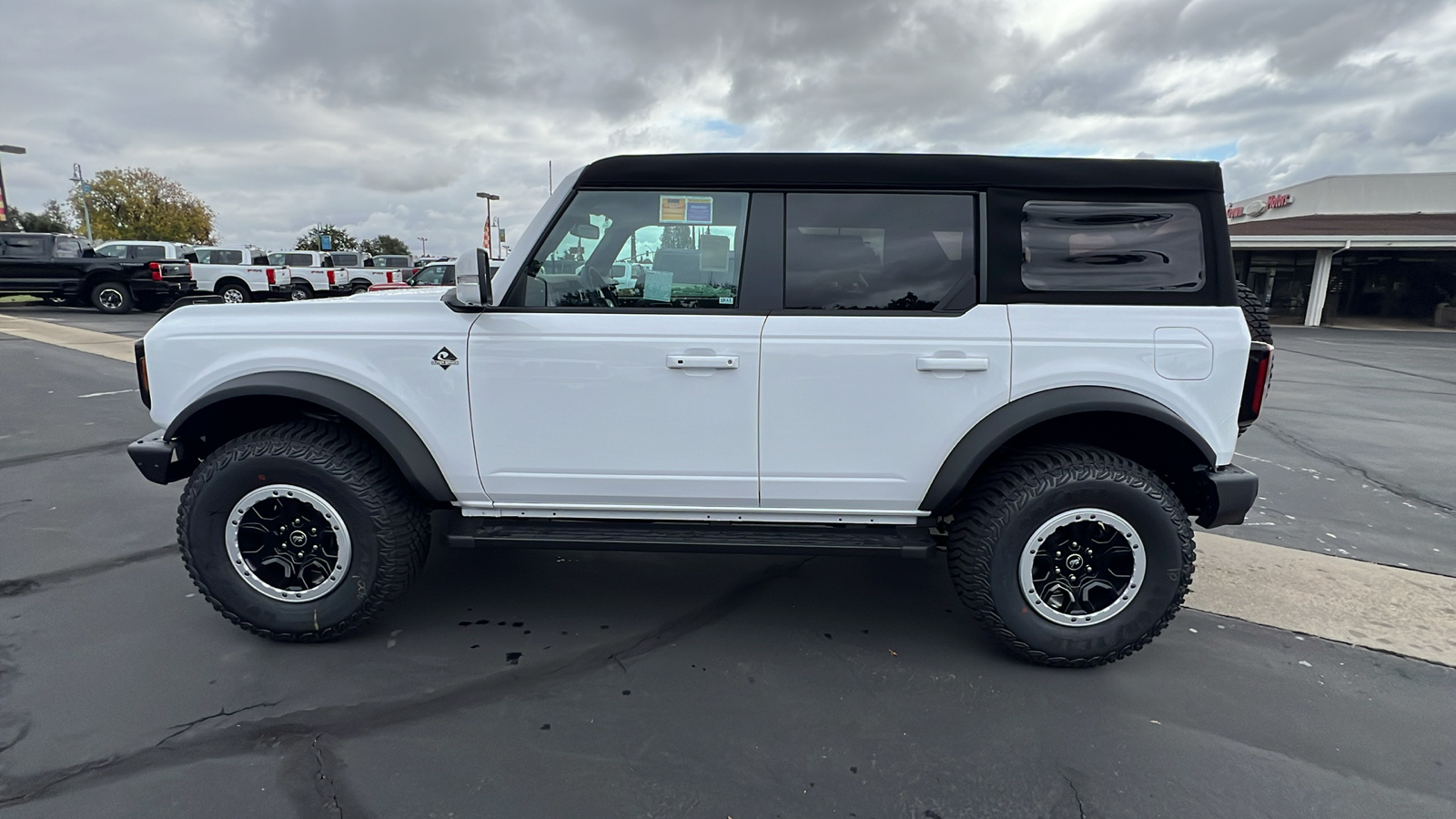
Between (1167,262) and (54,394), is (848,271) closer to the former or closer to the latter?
(1167,262)

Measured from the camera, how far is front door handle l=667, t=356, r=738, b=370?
277cm

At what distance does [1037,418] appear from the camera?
2.72 meters

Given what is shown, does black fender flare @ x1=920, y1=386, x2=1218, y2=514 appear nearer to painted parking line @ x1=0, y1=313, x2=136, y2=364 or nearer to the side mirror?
the side mirror

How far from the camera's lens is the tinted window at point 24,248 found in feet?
56.8

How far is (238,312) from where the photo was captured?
3.01m

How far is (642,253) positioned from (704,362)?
540mm

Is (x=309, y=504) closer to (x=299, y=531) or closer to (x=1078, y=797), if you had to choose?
(x=299, y=531)

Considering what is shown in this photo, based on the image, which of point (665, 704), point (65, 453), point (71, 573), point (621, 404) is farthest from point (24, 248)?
point (665, 704)

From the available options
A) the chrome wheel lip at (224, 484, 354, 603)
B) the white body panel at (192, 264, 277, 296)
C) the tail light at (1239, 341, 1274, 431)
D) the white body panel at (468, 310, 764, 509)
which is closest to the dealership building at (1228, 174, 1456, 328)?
the tail light at (1239, 341, 1274, 431)

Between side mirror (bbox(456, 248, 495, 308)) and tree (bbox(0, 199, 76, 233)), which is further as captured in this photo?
tree (bbox(0, 199, 76, 233))

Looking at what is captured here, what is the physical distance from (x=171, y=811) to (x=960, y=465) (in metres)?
2.74

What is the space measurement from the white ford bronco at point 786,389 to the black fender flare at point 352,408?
11mm

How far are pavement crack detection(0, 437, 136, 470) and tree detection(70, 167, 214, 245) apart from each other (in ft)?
173

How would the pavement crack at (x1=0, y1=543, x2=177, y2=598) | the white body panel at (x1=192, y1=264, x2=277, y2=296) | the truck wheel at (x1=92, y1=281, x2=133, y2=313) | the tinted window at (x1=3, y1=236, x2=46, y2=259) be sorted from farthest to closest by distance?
the white body panel at (x1=192, y1=264, x2=277, y2=296), the truck wheel at (x1=92, y1=281, x2=133, y2=313), the tinted window at (x1=3, y1=236, x2=46, y2=259), the pavement crack at (x1=0, y1=543, x2=177, y2=598)
